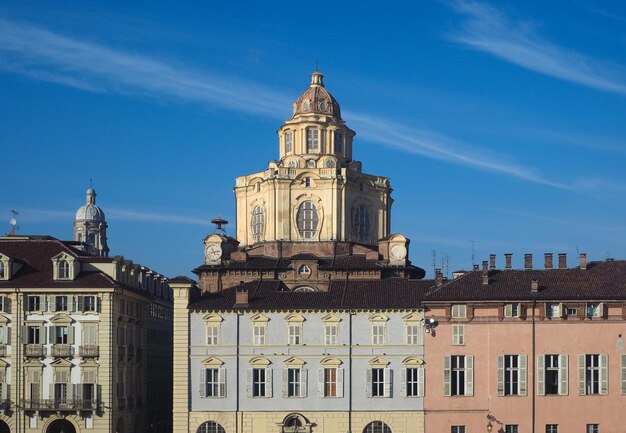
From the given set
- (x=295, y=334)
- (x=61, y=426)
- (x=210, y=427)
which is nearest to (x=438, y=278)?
(x=295, y=334)

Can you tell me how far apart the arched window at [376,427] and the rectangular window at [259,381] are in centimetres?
841

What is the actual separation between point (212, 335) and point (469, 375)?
20.0 metres

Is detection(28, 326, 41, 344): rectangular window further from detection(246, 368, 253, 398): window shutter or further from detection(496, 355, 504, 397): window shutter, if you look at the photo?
detection(496, 355, 504, 397): window shutter

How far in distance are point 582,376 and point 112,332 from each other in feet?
119

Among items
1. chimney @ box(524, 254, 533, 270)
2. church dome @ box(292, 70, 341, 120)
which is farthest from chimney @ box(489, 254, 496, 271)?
church dome @ box(292, 70, 341, 120)

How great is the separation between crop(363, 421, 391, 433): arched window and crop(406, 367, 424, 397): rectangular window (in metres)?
2.95

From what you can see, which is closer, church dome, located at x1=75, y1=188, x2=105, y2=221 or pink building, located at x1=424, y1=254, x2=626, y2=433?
pink building, located at x1=424, y1=254, x2=626, y2=433

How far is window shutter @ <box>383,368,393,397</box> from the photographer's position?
10388cm

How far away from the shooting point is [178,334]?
105 m

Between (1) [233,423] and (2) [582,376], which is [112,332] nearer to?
(1) [233,423]

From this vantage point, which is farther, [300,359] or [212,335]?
[212,335]

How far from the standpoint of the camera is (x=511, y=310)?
10381 cm

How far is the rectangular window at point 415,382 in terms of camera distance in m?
104

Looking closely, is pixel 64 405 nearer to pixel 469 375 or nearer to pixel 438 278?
pixel 438 278
